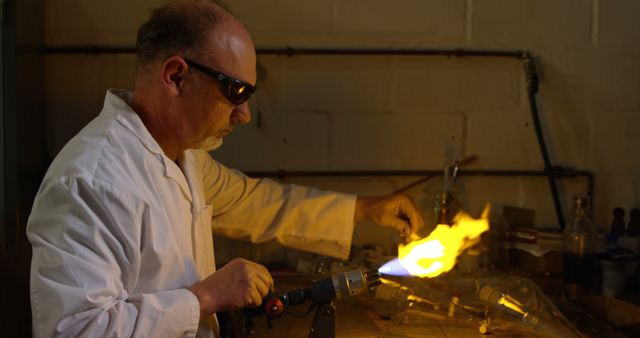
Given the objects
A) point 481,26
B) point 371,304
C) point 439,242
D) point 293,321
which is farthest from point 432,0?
point 293,321

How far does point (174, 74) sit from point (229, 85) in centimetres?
12

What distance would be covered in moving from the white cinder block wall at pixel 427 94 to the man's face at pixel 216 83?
863mm

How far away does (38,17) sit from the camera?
7.08 feet

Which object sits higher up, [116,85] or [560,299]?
[116,85]

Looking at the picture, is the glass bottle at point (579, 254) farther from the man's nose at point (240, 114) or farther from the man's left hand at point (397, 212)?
the man's nose at point (240, 114)

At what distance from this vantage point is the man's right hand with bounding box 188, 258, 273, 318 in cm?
129

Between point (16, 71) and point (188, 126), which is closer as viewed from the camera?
point (188, 126)

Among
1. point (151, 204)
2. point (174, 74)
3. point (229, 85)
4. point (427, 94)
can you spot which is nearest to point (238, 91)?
point (229, 85)

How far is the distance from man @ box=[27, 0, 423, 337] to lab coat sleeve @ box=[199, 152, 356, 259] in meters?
0.26

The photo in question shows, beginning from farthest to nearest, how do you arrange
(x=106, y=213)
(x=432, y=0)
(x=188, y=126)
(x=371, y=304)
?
(x=432, y=0) → (x=371, y=304) → (x=188, y=126) → (x=106, y=213)

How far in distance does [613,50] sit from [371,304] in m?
1.34

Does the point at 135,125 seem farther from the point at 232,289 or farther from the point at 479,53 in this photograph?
the point at 479,53

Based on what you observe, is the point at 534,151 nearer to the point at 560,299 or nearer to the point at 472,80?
the point at 472,80

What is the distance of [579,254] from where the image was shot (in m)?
2.09
